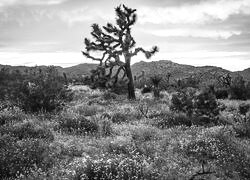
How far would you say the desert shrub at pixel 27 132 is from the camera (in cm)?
1066

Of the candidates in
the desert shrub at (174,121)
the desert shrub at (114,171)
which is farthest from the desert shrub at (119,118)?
the desert shrub at (114,171)

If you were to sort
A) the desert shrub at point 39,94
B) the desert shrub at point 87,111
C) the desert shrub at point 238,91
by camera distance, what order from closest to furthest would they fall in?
the desert shrub at point 39,94 → the desert shrub at point 87,111 → the desert shrub at point 238,91

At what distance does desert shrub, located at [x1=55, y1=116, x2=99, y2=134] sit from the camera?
39.0 feet

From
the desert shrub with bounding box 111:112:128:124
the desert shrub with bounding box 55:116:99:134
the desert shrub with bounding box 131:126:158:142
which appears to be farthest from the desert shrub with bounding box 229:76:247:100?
the desert shrub with bounding box 55:116:99:134

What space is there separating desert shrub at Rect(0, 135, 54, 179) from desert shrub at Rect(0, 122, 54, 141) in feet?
4.87

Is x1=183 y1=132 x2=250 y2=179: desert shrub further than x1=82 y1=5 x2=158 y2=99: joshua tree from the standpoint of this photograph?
No

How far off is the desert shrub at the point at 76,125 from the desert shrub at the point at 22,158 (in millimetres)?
2753

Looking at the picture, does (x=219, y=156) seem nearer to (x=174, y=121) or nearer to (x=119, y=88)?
(x=174, y=121)

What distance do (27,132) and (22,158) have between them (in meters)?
3.21

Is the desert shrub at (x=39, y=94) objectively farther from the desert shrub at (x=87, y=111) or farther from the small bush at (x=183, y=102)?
the small bush at (x=183, y=102)

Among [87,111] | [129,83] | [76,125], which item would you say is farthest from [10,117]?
[129,83]

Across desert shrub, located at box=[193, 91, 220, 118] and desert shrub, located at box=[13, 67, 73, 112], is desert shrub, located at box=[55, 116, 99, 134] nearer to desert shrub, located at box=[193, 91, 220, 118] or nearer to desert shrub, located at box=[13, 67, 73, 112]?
desert shrub, located at box=[13, 67, 73, 112]

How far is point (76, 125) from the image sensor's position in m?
12.4

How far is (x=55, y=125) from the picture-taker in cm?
1259
